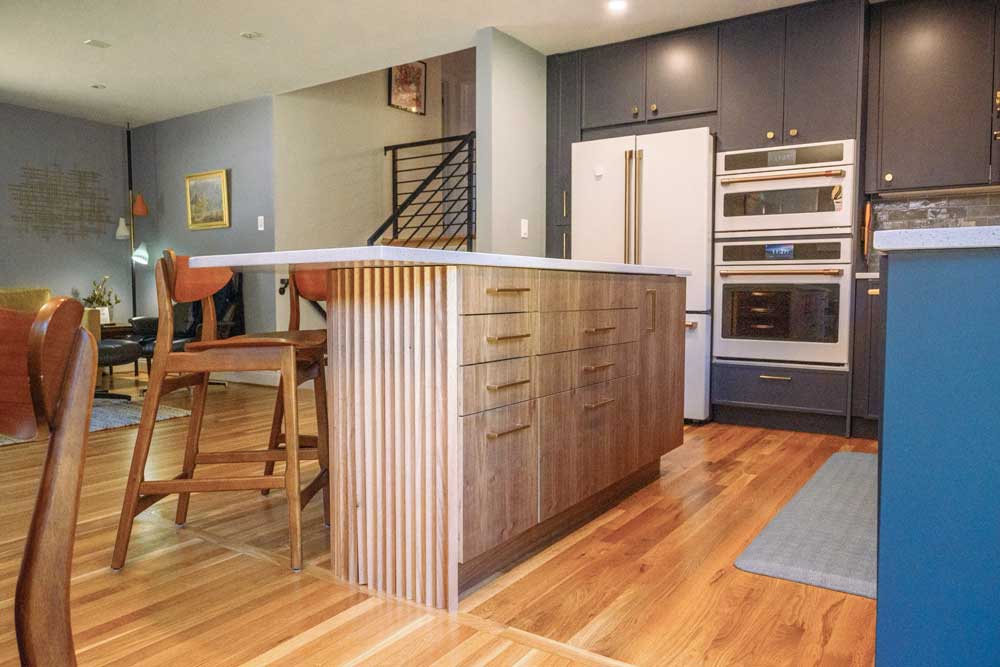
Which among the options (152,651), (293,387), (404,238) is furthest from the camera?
(404,238)

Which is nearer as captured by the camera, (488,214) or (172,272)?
(172,272)

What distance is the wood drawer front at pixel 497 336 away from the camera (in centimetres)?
173

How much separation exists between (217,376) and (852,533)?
5.77 metres

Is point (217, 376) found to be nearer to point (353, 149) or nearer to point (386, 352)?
point (353, 149)

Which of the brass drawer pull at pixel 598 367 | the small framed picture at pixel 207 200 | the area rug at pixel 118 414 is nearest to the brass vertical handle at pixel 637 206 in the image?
the brass drawer pull at pixel 598 367

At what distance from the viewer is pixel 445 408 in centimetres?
169

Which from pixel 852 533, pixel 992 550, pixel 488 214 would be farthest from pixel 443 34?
pixel 992 550

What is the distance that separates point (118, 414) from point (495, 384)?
3.64 m

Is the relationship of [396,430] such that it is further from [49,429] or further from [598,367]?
[49,429]

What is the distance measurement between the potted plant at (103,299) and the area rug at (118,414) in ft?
5.46

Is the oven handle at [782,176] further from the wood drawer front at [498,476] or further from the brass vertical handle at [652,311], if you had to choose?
the wood drawer front at [498,476]

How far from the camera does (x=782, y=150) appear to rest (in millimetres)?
3947

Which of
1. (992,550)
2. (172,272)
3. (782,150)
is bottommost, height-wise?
(992,550)

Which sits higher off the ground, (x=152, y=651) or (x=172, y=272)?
(x=172, y=272)
